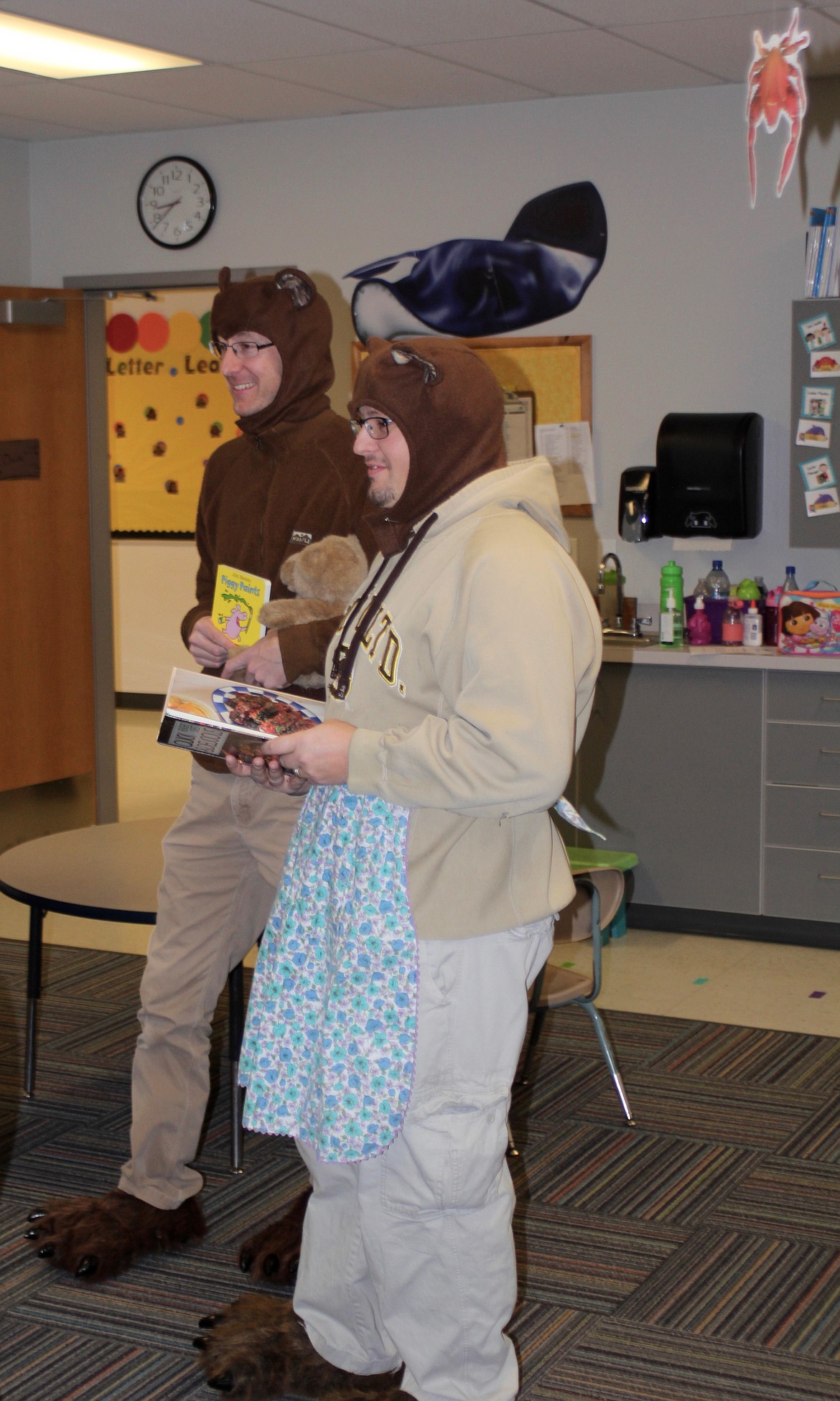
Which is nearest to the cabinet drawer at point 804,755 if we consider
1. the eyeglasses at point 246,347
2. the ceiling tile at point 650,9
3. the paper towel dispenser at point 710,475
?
the paper towel dispenser at point 710,475

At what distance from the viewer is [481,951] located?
6.27ft

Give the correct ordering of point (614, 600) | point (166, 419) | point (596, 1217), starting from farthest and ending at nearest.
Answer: point (166, 419), point (614, 600), point (596, 1217)

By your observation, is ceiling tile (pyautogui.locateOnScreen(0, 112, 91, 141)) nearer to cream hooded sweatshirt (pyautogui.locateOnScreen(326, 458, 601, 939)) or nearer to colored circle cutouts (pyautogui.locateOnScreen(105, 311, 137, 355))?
colored circle cutouts (pyautogui.locateOnScreen(105, 311, 137, 355))

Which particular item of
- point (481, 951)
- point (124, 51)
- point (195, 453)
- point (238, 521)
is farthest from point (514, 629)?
point (195, 453)

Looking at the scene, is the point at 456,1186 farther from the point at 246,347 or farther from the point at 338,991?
the point at 246,347

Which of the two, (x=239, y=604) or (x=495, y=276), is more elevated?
(x=495, y=276)

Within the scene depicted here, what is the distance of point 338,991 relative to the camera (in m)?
1.96

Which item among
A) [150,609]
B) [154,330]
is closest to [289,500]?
[154,330]

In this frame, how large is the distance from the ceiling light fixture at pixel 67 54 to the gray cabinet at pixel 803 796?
2.85 m

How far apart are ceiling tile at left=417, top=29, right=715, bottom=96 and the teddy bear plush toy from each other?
98.6 inches

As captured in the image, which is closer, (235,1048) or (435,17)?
(235,1048)

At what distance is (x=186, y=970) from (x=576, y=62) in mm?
3351

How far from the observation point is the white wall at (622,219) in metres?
5.09

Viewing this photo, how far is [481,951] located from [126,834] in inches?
84.6
